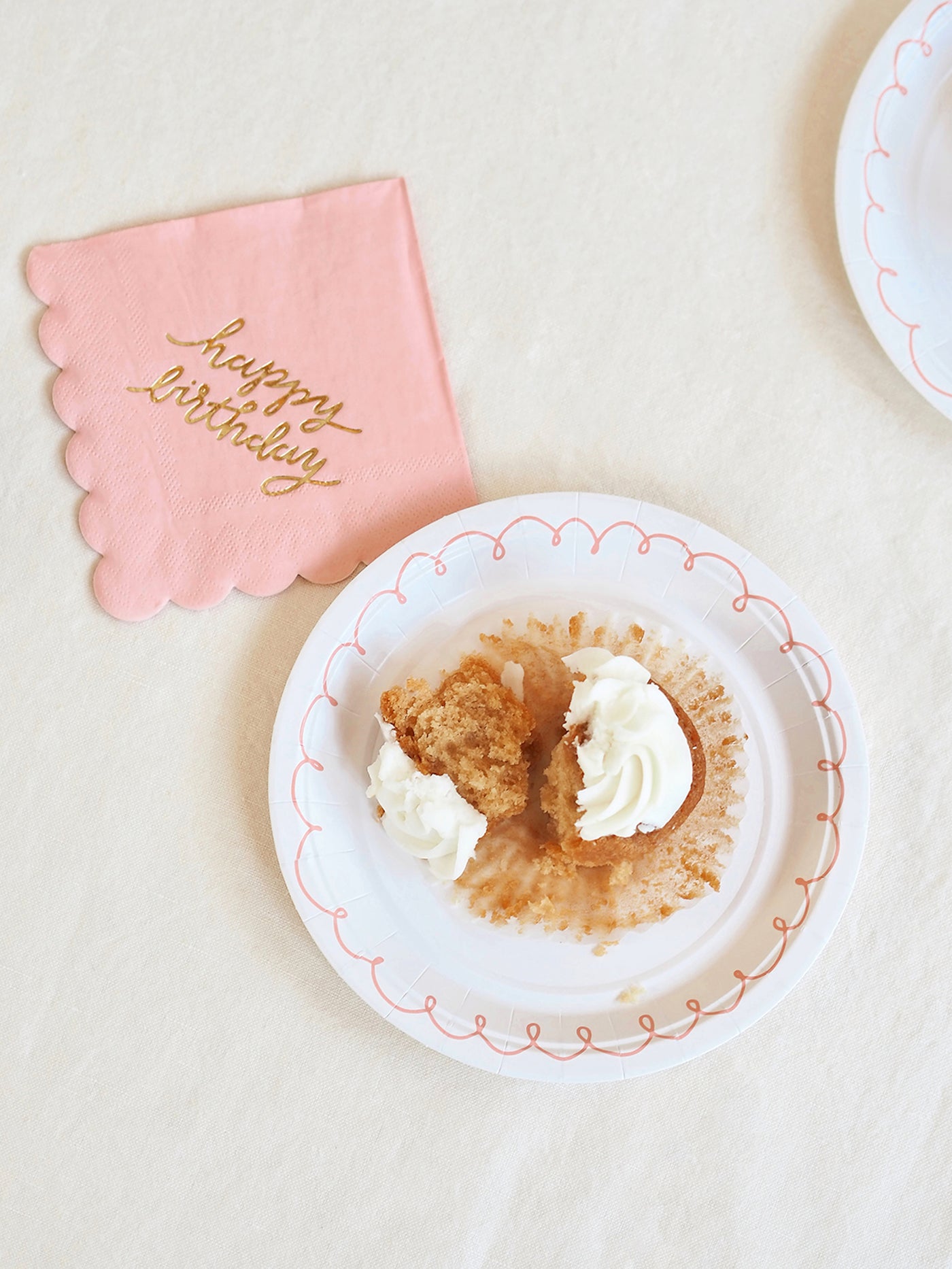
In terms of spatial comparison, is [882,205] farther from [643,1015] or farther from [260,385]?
[643,1015]

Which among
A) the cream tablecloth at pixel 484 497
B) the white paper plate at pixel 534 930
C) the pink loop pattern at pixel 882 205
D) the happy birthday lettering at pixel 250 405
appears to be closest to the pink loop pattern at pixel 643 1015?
the white paper plate at pixel 534 930

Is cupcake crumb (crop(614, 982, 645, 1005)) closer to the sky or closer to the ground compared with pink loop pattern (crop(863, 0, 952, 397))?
closer to the ground

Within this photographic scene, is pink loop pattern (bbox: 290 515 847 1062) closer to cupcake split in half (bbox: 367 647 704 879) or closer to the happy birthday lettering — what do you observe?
cupcake split in half (bbox: 367 647 704 879)

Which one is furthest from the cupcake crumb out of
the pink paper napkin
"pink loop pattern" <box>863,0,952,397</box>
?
"pink loop pattern" <box>863,0,952,397</box>

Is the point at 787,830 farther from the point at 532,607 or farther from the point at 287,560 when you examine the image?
the point at 287,560

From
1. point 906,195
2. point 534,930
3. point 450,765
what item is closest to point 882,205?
point 906,195

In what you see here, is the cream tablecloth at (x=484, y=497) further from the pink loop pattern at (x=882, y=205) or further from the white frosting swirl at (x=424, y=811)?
the white frosting swirl at (x=424, y=811)

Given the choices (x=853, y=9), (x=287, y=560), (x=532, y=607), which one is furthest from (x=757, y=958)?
(x=853, y=9)
